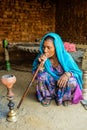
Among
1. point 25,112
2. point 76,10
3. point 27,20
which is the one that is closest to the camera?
point 25,112

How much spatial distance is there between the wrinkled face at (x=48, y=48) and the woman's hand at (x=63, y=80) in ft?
0.97

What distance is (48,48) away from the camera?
2.90 metres

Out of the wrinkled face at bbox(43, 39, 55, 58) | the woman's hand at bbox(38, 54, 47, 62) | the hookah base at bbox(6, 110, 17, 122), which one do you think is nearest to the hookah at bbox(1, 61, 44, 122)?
the hookah base at bbox(6, 110, 17, 122)

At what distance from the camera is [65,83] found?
2912 millimetres

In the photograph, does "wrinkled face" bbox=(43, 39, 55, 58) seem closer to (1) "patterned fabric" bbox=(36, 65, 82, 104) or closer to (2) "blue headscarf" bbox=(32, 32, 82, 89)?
(2) "blue headscarf" bbox=(32, 32, 82, 89)

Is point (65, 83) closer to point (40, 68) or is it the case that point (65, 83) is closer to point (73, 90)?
point (73, 90)

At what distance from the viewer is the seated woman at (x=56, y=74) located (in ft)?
9.52

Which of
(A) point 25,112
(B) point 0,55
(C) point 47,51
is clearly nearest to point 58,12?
(B) point 0,55

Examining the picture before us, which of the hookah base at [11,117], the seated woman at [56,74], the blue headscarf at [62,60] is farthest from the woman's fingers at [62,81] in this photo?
the hookah base at [11,117]

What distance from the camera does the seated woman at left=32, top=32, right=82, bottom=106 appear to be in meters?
2.90

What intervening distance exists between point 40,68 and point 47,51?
229mm

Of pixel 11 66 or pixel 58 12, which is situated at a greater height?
pixel 58 12

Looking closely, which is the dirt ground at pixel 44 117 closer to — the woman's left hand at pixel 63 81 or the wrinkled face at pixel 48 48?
the woman's left hand at pixel 63 81

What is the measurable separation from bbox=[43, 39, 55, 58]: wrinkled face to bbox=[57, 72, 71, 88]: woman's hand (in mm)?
297
